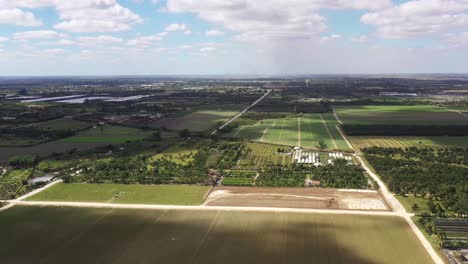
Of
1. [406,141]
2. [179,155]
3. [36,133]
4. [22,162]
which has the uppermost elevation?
[36,133]

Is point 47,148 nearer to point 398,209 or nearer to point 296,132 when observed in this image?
point 296,132

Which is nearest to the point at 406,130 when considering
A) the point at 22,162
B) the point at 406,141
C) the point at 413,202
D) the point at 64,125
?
the point at 406,141

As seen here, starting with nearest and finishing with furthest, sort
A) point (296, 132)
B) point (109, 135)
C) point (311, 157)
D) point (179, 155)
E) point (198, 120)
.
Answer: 1. point (311, 157)
2. point (179, 155)
3. point (109, 135)
4. point (296, 132)
5. point (198, 120)

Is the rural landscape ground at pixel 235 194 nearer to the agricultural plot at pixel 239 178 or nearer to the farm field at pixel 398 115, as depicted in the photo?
the agricultural plot at pixel 239 178

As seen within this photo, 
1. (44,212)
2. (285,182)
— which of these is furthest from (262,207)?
(44,212)

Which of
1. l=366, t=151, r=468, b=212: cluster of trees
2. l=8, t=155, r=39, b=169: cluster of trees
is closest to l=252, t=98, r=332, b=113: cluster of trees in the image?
l=366, t=151, r=468, b=212: cluster of trees

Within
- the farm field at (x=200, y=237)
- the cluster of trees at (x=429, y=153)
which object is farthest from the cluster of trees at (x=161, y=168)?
the cluster of trees at (x=429, y=153)

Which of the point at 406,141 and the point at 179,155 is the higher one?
the point at 406,141
